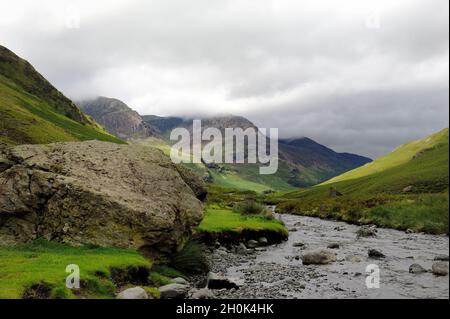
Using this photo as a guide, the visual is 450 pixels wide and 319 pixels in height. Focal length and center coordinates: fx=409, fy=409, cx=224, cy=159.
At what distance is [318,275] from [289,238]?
22236 millimetres

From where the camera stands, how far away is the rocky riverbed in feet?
61.6

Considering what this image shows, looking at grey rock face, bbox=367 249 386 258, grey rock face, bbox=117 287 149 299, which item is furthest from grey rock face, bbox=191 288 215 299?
grey rock face, bbox=367 249 386 258

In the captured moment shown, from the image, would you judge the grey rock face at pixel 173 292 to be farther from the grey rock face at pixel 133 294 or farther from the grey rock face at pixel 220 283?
the grey rock face at pixel 133 294

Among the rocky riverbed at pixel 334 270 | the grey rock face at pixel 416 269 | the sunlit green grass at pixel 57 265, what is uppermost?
the sunlit green grass at pixel 57 265

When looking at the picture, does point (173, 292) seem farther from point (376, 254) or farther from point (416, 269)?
point (376, 254)

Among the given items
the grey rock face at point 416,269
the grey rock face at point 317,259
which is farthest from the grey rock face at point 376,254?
the grey rock face at point 416,269

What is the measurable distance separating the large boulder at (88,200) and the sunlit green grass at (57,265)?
1.03 meters

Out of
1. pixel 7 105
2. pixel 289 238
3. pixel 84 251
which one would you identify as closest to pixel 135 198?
pixel 84 251

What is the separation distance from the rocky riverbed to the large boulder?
5480 millimetres

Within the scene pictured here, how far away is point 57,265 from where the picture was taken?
18.5 metres

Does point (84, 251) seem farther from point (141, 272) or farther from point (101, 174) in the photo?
point (101, 174)

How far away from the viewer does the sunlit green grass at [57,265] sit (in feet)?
52.3

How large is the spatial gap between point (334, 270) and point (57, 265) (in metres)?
16.7

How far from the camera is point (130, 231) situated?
23.3m
